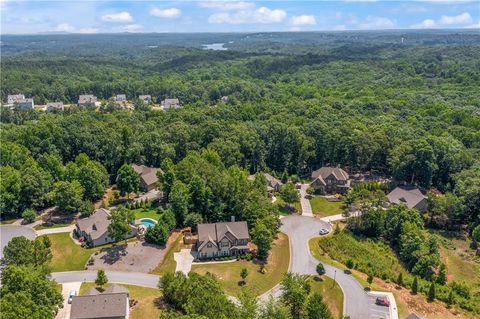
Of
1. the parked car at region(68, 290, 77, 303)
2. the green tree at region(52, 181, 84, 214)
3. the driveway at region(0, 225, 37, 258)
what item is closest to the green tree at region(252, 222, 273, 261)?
the parked car at region(68, 290, 77, 303)

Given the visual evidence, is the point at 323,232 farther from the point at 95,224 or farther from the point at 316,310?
the point at 95,224

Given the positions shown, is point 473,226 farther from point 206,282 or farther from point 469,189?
point 206,282

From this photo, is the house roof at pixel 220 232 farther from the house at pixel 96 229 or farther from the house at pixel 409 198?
the house at pixel 409 198

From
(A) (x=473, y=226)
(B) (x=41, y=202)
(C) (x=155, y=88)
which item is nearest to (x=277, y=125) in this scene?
(A) (x=473, y=226)

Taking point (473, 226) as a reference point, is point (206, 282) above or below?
above

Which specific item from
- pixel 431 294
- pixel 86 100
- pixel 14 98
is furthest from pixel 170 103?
pixel 431 294

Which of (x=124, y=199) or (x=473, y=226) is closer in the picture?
(x=473, y=226)
